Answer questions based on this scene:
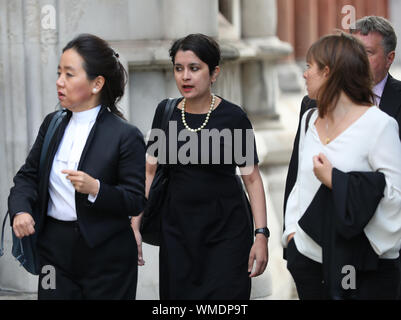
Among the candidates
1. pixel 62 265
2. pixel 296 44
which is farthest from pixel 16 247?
pixel 296 44

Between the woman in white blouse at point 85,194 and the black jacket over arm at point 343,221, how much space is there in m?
0.79

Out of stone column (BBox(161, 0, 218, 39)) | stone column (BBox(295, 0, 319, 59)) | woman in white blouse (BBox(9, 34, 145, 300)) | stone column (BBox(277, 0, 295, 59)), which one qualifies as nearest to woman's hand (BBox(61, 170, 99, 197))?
woman in white blouse (BBox(9, 34, 145, 300))

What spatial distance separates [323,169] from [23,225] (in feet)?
4.07

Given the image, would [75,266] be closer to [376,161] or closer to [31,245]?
[31,245]

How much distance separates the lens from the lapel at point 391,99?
16.4ft

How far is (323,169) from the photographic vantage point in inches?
165

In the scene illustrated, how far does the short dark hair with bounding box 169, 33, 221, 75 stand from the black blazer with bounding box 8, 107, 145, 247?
2.10ft

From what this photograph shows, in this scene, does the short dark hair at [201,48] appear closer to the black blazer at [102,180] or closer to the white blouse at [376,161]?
the black blazer at [102,180]

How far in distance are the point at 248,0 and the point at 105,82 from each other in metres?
4.95

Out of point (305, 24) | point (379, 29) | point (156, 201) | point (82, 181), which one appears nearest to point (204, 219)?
point (156, 201)

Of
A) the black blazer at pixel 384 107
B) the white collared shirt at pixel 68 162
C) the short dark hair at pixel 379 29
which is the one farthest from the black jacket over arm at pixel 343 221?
the short dark hair at pixel 379 29
